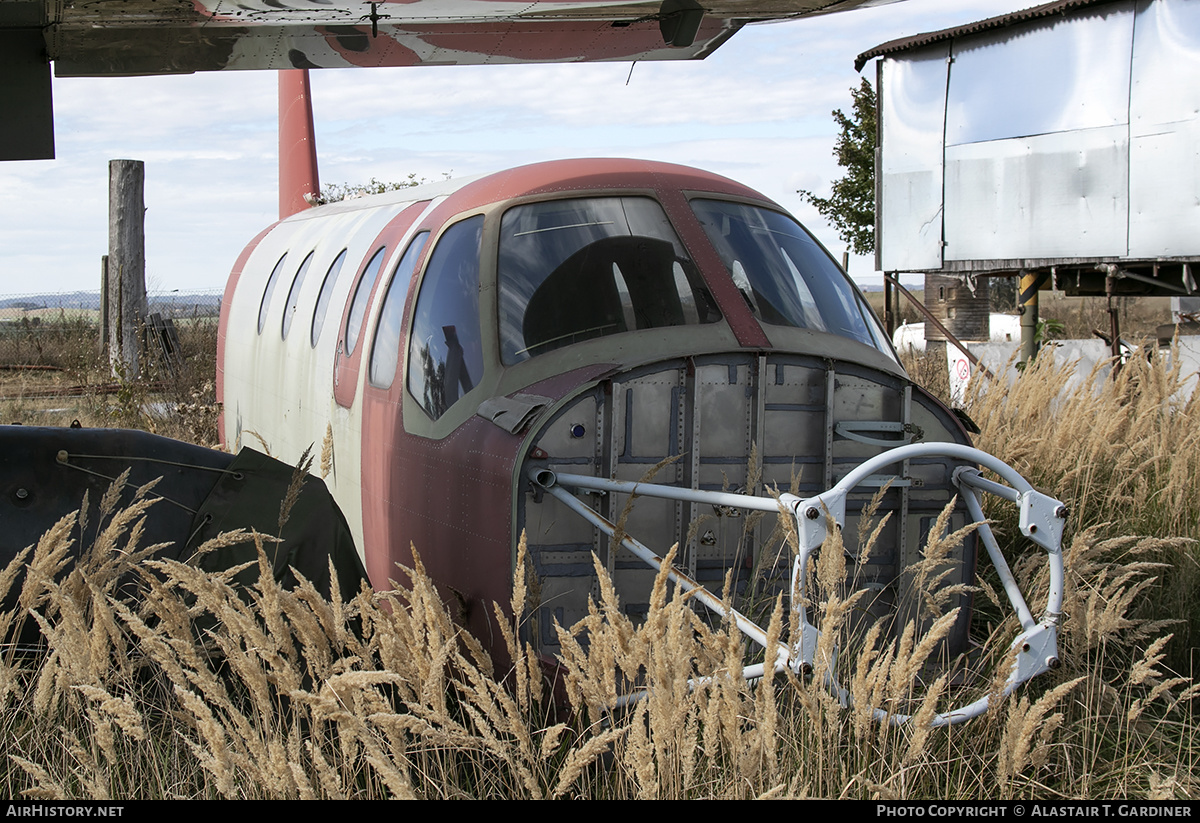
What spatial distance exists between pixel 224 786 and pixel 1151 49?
1704cm

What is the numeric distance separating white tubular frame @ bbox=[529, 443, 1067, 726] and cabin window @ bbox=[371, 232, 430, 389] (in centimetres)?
160

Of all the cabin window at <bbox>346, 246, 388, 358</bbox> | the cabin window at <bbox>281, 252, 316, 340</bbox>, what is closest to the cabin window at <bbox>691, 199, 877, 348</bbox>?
the cabin window at <bbox>346, 246, 388, 358</bbox>

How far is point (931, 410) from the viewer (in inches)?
170

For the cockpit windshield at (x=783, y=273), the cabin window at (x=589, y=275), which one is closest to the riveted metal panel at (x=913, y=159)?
the cockpit windshield at (x=783, y=273)

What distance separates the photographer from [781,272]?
186 inches

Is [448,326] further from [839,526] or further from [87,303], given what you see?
[87,303]

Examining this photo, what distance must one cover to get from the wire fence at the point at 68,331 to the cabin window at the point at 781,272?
48.1 feet

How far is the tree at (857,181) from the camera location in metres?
34.9

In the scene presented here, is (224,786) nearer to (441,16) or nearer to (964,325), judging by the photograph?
(441,16)

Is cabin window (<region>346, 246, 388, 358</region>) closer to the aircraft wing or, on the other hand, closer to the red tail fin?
the aircraft wing

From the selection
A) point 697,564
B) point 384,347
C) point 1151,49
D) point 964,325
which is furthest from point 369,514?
point 964,325

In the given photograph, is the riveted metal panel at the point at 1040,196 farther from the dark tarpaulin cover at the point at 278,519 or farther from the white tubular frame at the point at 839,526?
the dark tarpaulin cover at the point at 278,519

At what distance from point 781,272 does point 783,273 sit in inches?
0.4

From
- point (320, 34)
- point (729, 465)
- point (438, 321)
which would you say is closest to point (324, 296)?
point (320, 34)
